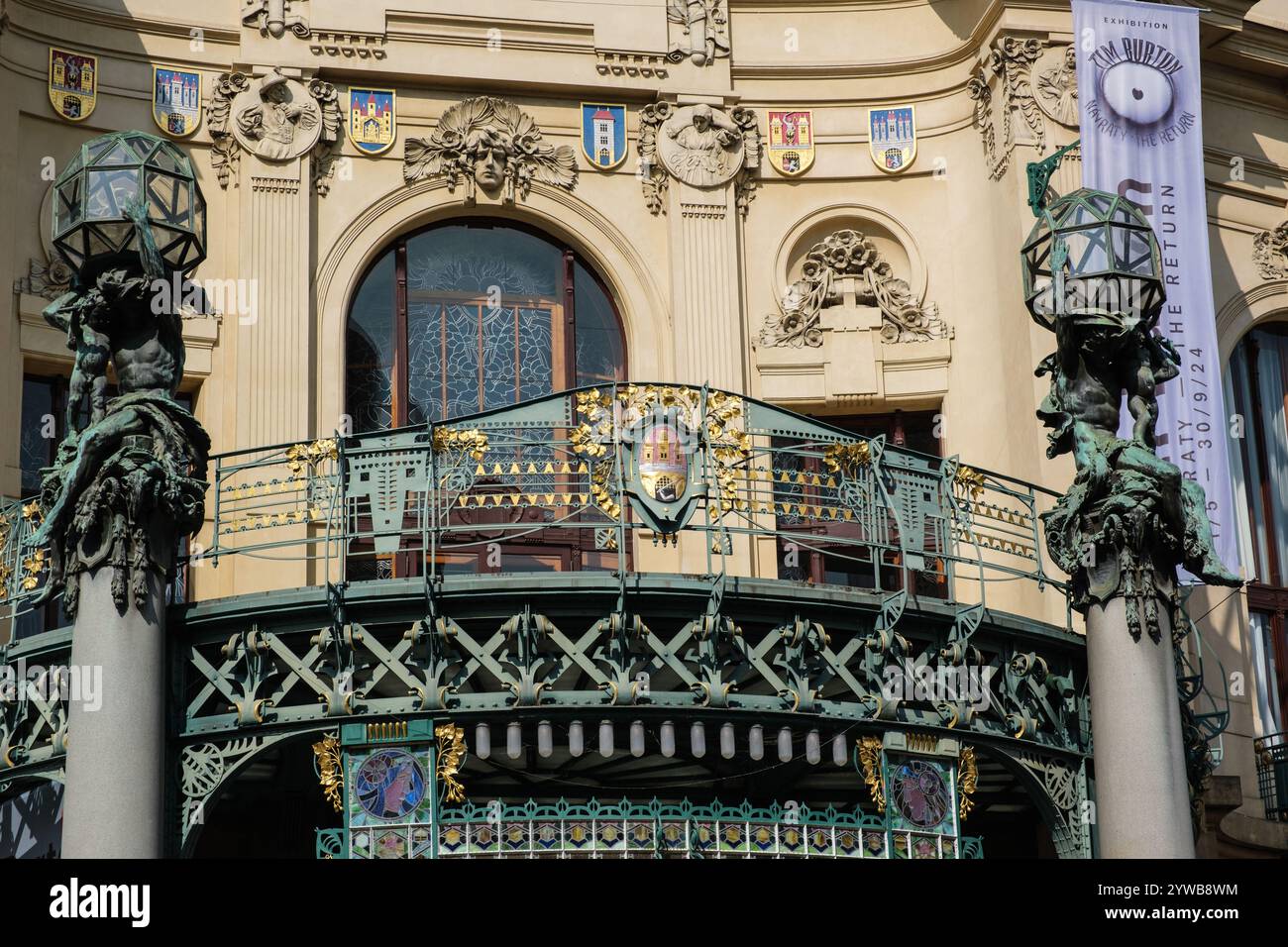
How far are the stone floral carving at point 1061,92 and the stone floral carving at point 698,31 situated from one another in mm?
3786

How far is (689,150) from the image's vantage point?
27.5m

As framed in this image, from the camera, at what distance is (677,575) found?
787 inches

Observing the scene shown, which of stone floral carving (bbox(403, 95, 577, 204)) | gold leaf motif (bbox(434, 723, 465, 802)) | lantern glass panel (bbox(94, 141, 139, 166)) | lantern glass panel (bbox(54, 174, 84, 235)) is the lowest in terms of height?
gold leaf motif (bbox(434, 723, 465, 802))

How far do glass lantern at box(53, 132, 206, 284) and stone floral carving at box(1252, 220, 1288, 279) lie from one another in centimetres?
1424

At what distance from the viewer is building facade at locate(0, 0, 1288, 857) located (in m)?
20.6

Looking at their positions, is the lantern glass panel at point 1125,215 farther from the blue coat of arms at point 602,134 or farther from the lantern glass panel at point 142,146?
the lantern glass panel at point 142,146

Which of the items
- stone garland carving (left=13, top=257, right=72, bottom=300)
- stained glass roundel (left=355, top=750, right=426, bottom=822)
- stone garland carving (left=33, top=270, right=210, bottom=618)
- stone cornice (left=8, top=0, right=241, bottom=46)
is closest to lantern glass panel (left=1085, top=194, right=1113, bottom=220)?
stained glass roundel (left=355, top=750, right=426, bottom=822)

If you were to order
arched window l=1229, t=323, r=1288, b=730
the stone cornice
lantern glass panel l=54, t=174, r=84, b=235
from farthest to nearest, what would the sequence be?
arched window l=1229, t=323, r=1288, b=730 < the stone cornice < lantern glass panel l=54, t=174, r=84, b=235

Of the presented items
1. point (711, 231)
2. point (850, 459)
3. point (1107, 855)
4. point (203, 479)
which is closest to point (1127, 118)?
point (711, 231)

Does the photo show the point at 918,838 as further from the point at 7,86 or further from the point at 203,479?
the point at 7,86

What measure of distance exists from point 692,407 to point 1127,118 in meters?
7.74

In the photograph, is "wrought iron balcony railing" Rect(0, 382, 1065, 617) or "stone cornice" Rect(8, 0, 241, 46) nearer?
"wrought iron balcony railing" Rect(0, 382, 1065, 617)

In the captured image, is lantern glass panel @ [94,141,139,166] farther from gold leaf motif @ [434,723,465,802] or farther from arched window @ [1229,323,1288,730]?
arched window @ [1229,323,1288,730]

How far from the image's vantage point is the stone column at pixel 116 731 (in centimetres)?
1872
